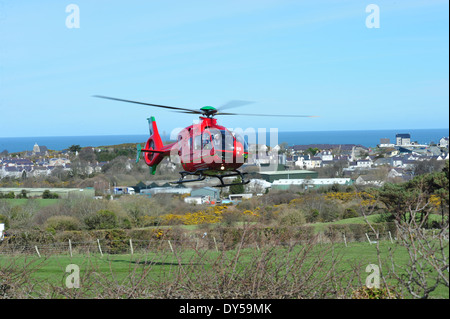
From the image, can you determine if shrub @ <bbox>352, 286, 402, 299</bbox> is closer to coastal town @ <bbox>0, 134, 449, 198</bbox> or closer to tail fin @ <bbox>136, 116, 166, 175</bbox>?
tail fin @ <bbox>136, 116, 166, 175</bbox>

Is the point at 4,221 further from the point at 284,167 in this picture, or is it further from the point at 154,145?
the point at 284,167

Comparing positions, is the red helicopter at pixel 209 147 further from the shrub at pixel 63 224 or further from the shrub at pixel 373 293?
the shrub at pixel 63 224

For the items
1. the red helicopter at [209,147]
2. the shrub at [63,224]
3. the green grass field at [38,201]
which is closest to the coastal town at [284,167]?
the green grass field at [38,201]

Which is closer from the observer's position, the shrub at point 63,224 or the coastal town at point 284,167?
the shrub at point 63,224

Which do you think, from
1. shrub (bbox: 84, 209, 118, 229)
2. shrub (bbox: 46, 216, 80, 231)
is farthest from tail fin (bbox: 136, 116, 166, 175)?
shrub (bbox: 46, 216, 80, 231)

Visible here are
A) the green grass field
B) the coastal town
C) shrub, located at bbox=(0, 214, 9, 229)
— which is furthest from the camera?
the coastal town

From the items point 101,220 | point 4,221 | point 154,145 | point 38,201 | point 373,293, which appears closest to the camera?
point 373,293

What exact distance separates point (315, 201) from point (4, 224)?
65.3 ft

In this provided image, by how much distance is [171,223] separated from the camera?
1321 inches

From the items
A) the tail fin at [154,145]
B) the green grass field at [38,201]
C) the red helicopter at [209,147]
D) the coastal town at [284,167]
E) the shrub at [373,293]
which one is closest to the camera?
the shrub at [373,293]

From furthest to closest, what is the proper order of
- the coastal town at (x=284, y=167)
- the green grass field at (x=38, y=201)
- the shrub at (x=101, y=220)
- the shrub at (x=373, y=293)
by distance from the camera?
the coastal town at (x=284, y=167) < the green grass field at (x=38, y=201) < the shrub at (x=101, y=220) < the shrub at (x=373, y=293)

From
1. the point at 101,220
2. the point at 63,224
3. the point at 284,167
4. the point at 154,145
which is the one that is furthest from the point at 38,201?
the point at 284,167
